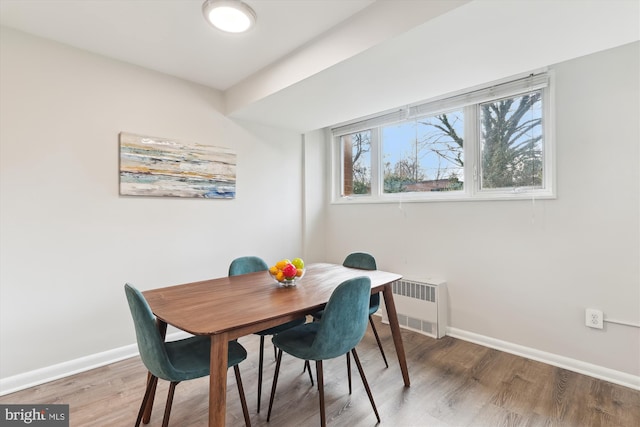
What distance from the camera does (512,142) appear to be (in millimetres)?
2684

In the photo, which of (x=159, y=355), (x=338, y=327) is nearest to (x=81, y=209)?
(x=159, y=355)

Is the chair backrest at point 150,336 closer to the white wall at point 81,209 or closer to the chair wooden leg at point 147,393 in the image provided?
the chair wooden leg at point 147,393

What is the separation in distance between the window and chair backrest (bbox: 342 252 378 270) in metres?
0.98

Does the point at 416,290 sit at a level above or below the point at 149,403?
above

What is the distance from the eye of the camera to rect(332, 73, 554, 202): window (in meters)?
2.55

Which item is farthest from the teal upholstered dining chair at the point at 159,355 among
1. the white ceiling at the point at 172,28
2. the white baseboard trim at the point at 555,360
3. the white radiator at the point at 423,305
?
the white baseboard trim at the point at 555,360

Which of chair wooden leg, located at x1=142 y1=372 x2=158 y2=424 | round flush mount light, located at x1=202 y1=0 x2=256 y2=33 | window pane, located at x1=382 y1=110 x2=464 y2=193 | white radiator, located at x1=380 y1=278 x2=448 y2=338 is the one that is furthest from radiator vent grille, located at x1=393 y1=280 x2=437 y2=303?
round flush mount light, located at x1=202 y1=0 x2=256 y2=33

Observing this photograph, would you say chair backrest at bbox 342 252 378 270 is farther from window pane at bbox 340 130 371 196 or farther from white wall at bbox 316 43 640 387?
window pane at bbox 340 130 371 196

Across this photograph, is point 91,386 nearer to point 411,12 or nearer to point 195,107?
point 195,107

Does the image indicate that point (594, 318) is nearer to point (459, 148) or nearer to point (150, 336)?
point (459, 148)

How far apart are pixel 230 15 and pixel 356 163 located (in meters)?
2.43

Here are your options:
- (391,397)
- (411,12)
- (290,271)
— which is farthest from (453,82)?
(391,397)

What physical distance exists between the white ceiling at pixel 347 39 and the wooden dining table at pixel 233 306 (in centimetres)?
150

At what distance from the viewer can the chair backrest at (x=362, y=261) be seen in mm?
2619
